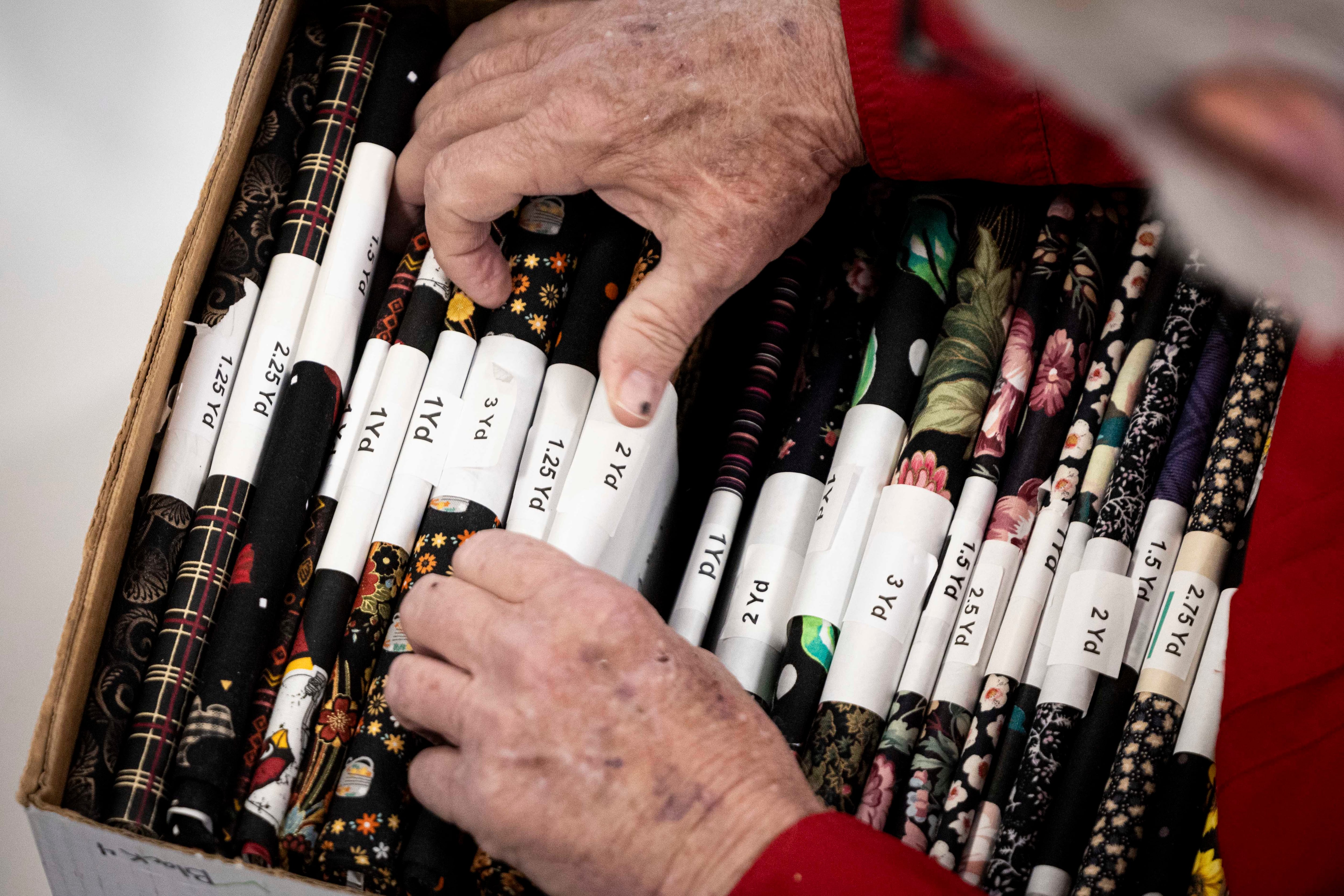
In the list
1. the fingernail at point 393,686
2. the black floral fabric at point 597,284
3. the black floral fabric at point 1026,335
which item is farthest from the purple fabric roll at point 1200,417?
the fingernail at point 393,686

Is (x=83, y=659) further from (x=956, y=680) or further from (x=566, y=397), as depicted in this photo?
(x=956, y=680)

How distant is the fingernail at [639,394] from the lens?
76 cm

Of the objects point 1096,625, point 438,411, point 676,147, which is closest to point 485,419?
point 438,411

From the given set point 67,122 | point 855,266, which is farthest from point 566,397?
point 67,122

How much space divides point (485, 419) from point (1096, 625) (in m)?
0.46

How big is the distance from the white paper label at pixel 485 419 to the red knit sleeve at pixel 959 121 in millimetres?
331

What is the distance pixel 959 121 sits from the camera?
753mm

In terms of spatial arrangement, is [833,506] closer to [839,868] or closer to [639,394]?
[639,394]

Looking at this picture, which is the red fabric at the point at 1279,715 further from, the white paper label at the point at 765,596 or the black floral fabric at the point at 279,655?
the black floral fabric at the point at 279,655

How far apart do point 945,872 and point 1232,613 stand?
0.24 metres

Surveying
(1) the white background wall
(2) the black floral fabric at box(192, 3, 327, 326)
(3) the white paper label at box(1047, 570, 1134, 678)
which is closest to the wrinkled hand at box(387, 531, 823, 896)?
(3) the white paper label at box(1047, 570, 1134, 678)

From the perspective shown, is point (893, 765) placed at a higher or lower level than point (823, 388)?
lower

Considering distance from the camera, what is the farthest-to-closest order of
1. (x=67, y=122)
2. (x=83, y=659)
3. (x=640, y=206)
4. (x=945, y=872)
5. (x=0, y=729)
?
1. (x=67, y=122)
2. (x=0, y=729)
3. (x=640, y=206)
4. (x=83, y=659)
5. (x=945, y=872)

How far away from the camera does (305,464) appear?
78cm
